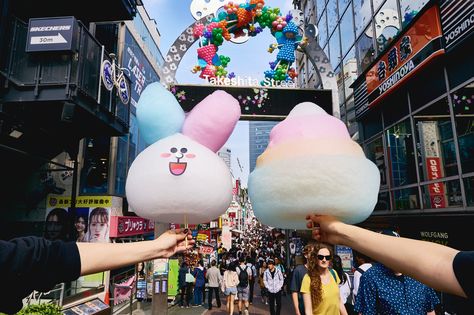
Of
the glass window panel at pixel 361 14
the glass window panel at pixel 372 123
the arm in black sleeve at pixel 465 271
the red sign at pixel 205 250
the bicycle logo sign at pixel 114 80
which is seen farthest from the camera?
the red sign at pixel 205 250

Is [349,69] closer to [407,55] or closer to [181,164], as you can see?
[407,55]

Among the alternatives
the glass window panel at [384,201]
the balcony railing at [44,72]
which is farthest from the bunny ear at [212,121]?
the glass window panel at [384,201]

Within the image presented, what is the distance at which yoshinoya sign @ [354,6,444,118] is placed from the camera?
21.9 ft

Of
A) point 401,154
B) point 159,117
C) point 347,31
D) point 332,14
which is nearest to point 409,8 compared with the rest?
point 401,154

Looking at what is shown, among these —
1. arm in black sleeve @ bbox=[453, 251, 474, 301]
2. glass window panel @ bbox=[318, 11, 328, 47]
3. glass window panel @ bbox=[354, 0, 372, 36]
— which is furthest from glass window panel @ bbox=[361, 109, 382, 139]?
arm in black sleeve @ bbox=[453, 251, 474, 301]

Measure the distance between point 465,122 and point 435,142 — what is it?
107 centimetres

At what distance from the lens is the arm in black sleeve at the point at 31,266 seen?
3.89ft

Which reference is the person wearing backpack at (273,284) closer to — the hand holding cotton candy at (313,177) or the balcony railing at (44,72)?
the balcony railing at (44,72)

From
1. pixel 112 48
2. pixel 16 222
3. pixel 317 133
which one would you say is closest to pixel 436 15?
pixel 317 133

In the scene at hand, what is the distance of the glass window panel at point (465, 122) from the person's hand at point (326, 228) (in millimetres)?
5867

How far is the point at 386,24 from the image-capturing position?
371 inches

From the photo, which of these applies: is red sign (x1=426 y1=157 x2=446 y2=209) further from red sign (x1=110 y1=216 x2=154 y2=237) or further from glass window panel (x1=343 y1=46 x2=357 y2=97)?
red sign (x1=110 y1=216 x2=154 y2=237)

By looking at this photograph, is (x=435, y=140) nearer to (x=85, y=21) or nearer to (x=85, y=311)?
(x=85, y=311)

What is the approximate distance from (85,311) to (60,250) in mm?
3822
